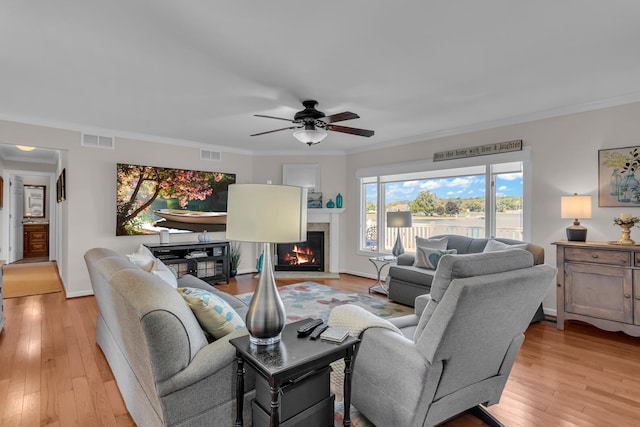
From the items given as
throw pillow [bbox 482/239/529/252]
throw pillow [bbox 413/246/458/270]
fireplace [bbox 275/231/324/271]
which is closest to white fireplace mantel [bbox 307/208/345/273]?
fireplace [bbox 275/231/324/271]

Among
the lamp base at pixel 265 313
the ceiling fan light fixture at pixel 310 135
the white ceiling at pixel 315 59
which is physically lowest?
the lamp base at pixel 265 313

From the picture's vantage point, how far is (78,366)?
260 cm

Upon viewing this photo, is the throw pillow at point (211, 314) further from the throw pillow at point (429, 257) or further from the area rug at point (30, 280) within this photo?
the area rug at point (30, 280)

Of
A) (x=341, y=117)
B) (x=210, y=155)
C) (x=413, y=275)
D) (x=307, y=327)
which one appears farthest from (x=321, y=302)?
(x=210, y=155)

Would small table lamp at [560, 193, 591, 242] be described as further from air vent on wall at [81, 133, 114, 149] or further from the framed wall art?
air vent on wall at [81, 133, 114, 149]

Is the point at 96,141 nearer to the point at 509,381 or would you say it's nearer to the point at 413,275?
the point at 413,275

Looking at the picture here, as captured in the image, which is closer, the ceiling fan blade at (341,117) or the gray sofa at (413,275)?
the ceiling fan blade at (341,117)

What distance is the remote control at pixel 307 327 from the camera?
66.1 inches

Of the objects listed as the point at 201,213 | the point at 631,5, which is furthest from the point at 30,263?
the point at 631,5

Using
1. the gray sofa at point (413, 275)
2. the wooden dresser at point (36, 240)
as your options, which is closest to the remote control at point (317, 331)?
the gray sofa at point (413, 275)

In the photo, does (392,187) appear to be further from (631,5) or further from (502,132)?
(631,5)

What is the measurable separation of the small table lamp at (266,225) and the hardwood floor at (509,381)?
117 cm

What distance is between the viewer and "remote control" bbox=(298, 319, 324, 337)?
168 centimetres

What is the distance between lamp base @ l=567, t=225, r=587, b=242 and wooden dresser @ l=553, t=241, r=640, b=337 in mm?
146
